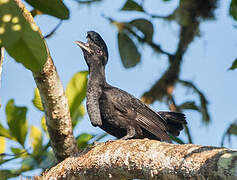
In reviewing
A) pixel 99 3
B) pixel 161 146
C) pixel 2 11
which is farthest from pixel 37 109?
pixel 2 11

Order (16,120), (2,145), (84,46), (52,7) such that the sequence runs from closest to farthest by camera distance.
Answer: (52,7) < (16,120) < (2,145) < (84,46)

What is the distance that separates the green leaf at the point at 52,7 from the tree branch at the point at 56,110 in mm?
979

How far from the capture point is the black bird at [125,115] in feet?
15.6

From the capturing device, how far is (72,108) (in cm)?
460

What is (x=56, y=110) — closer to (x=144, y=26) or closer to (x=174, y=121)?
(x=144, y=26)

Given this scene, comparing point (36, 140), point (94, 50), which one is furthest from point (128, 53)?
point (36, 140)

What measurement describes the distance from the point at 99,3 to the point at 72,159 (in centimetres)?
229

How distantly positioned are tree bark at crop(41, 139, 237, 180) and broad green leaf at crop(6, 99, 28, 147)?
81 centimetres

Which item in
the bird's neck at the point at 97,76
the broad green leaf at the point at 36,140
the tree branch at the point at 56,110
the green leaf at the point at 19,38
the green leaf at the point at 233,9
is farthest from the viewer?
the bird's neck at the point at 97,76

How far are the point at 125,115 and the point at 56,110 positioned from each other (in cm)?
122

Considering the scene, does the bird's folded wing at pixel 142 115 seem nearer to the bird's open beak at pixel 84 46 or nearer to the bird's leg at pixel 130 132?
the bird's leg at pixel 130 132

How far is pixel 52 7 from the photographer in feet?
8.13

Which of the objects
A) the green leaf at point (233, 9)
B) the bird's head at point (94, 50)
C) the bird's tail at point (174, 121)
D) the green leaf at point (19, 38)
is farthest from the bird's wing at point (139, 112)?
the green leaf at point (19, 38)

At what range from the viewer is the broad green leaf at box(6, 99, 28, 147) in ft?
14.8
